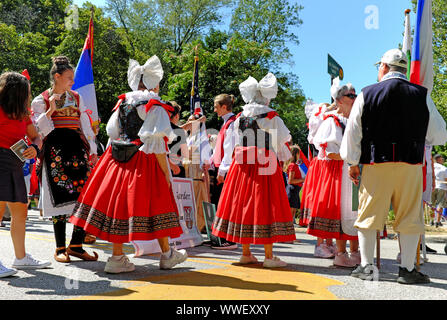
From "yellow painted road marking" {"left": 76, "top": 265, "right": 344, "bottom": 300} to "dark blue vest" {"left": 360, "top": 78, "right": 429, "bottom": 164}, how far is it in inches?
49.9

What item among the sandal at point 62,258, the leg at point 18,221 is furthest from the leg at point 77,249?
the leg at point 18,221

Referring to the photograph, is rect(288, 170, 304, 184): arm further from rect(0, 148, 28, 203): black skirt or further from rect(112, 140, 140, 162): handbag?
rect(0, 148, 28, 203): black skirt

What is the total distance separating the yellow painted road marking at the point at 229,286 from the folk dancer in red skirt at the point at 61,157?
56.1 inches

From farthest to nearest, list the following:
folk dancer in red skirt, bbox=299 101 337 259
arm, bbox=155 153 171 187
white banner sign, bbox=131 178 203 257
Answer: white banner sign, bbox=131 178 203 257, folk dancer in red skirt, bbox=299 101 337 259, arm, bbox=155 153 171 187

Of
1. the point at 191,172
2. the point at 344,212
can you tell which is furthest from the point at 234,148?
the point at 191,172

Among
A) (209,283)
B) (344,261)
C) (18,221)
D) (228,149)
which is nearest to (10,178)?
(18,221)

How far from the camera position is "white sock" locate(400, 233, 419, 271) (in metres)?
3.97

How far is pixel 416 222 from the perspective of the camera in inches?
154

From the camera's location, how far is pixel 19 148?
402 centimetres

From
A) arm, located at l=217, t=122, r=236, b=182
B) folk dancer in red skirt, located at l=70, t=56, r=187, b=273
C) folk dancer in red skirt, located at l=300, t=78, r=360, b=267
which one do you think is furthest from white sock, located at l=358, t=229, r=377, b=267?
arm, located at l=217, t=122, r=236, b=182

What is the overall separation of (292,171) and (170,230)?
212 inches

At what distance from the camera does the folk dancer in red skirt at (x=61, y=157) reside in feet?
15.8
